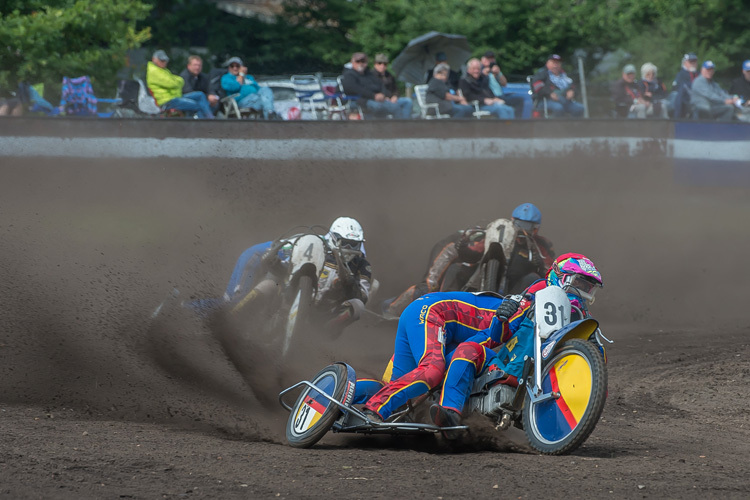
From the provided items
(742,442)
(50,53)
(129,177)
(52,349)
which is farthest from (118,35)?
(742,442)

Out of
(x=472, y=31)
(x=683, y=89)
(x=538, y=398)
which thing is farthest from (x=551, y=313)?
(x=472, y=31)

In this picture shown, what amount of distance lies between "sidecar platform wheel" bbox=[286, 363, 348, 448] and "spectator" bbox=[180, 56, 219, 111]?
10.0 m

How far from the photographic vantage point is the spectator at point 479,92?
17.5 metres

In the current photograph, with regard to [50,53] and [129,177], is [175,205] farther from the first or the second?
[50,53]

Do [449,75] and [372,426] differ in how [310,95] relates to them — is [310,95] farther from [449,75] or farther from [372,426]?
[372,426]

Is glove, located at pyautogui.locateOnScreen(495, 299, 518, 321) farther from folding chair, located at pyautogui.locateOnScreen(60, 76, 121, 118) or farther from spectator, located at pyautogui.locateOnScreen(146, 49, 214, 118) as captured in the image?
spectator, located at pyautogui.locateOnScreen(146, 49, 214, 118)

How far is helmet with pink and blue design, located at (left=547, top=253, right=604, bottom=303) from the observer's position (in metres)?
6.92

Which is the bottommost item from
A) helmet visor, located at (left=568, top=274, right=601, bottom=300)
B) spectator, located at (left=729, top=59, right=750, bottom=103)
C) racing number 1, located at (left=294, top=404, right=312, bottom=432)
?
racing number 1, located at (left=294, top=404, right=312, bottom=432)

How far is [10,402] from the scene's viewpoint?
807cm

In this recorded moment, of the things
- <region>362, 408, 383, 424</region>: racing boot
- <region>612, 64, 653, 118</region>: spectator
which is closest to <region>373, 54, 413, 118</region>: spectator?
<region>612, 64, 653, 118</region>: spectator

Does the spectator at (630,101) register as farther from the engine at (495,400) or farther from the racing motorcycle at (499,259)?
the engine at (495,400)

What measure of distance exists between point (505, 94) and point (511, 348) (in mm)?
12040

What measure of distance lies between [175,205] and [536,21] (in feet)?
54.4

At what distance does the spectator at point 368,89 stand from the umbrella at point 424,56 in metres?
1.93
